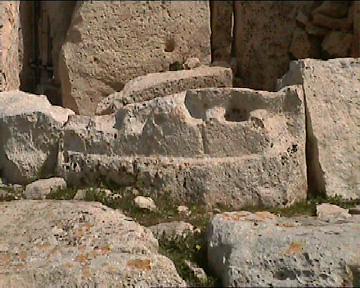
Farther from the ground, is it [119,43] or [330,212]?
[119,43]

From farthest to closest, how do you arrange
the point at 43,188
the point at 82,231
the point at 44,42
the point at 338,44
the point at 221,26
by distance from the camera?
the point at 221,26, the point at 338,44, the point at 44,42, the point at 43,188, the point at 82,231

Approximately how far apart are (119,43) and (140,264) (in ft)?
11.8

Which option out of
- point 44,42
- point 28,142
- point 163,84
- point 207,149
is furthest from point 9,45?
point 207,149

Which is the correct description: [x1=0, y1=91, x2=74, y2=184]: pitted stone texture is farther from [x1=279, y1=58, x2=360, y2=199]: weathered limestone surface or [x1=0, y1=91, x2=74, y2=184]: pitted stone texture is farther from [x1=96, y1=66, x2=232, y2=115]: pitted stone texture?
[x1=279, y1=58, x2=360, y2=199]: weathered limestone surface

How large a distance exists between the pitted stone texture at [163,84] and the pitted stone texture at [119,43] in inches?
13.6

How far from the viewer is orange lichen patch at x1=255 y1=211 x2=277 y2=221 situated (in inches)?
155

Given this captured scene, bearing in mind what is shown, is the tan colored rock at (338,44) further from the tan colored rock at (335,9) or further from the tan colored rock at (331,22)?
the tan colored rock at (335,9)

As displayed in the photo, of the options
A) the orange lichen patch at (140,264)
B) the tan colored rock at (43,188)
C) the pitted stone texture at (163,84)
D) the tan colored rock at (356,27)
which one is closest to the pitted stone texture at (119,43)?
the pitted stone texture at (163,84)

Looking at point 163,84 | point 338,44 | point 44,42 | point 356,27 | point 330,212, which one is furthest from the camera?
point 338,44

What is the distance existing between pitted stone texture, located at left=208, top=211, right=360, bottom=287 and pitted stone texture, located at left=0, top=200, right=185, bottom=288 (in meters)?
0.28

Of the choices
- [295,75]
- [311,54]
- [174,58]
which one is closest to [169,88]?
[174,58]

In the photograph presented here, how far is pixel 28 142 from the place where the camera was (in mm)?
5066

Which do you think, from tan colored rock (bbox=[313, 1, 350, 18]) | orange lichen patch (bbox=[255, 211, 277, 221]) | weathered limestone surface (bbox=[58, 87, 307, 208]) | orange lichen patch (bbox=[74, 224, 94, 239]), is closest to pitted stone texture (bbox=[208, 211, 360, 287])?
orange lichen patch (bbox=[255, 211, 277, 221])

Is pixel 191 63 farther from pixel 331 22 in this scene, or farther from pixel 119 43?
pixel 331 22
